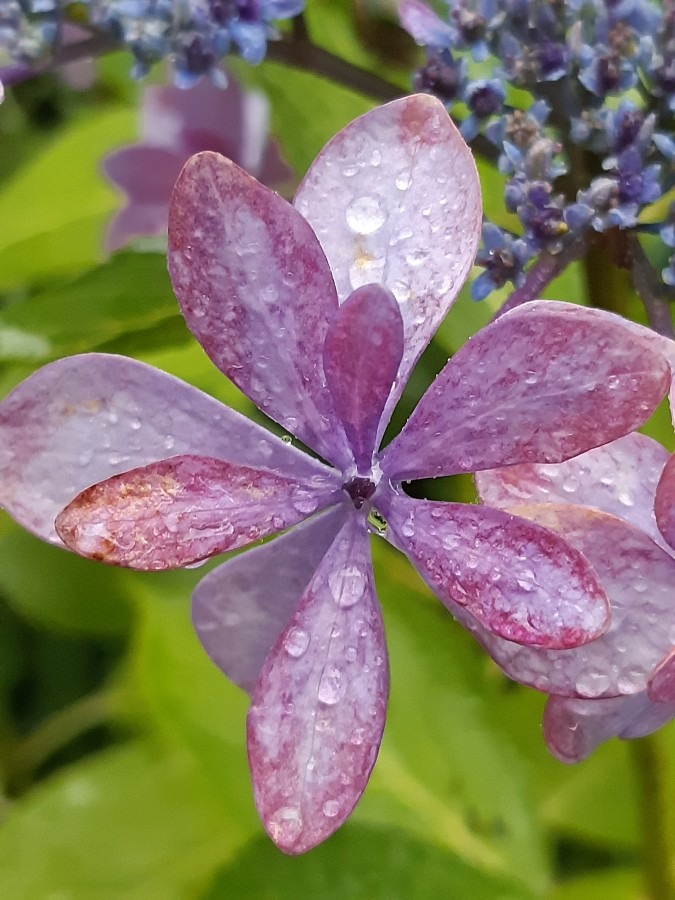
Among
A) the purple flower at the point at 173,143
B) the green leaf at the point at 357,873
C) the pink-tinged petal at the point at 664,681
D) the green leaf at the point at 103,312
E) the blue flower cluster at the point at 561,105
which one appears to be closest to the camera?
the pink-tinged petal at the point at 664,681

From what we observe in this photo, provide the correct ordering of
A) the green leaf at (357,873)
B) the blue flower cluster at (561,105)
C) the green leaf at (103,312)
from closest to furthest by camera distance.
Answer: the blue flower cluster at (561,105), the green leaf at (103,312), the green leaf at (357,873)

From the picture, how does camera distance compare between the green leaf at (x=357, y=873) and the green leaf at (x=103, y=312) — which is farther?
the green leaf at (x=357, y=873)

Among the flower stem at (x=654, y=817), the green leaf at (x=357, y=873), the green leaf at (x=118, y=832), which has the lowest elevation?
the green leaf at (x=118, y=832)

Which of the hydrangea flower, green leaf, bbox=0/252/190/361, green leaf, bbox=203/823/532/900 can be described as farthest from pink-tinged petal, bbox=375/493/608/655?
green leaf, bbox=203/823/532/900

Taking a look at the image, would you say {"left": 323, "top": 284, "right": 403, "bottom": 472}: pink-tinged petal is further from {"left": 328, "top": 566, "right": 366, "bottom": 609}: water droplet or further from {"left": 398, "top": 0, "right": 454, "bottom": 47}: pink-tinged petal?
{"left": 398, "top": 0, "right": 454, "bottom": 47}: pink-tinged petal

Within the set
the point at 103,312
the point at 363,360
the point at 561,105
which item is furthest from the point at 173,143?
the point at 363,360

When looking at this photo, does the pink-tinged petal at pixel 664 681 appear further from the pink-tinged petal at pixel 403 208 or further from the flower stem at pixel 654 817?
the flower stem at pixel 654 817

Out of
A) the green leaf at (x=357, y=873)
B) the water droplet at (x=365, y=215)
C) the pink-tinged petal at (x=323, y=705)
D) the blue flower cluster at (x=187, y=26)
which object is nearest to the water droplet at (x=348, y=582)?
the pink-tinged petal at (x=323, y=705)

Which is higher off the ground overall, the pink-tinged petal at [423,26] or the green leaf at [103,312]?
the pink-tinged petal at [423,26]
